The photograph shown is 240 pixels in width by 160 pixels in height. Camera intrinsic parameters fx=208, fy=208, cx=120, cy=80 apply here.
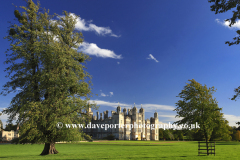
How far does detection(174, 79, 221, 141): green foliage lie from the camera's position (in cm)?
2323

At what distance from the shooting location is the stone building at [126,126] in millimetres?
101562

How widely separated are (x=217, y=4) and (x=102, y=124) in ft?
332

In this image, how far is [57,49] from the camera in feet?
69.5

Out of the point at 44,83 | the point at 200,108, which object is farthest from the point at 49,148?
the point at 200,108

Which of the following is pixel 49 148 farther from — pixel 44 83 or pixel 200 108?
pixel 200 108

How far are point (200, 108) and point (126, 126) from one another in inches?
3139

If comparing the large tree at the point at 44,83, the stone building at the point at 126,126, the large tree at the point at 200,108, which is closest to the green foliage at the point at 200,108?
the large tree at the point at 200,108

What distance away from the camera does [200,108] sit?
77.9 ft

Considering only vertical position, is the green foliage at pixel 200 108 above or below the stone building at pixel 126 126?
above

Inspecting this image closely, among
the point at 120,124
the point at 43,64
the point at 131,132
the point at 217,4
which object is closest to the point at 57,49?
the point at 43,64

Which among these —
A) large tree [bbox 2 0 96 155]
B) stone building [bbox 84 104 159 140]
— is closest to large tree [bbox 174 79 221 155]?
large tree [bbox 2 0 96 155]

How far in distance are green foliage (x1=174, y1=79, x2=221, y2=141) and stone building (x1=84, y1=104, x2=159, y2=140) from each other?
76.2 metres

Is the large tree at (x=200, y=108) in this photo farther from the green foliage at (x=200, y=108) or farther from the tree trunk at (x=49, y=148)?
the tree trunk at (x=49, y=148)

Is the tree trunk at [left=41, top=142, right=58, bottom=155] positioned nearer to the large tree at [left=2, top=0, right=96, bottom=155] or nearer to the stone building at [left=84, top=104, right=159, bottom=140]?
the large tree at [left=2, top=0, right=96, bottom=155]
